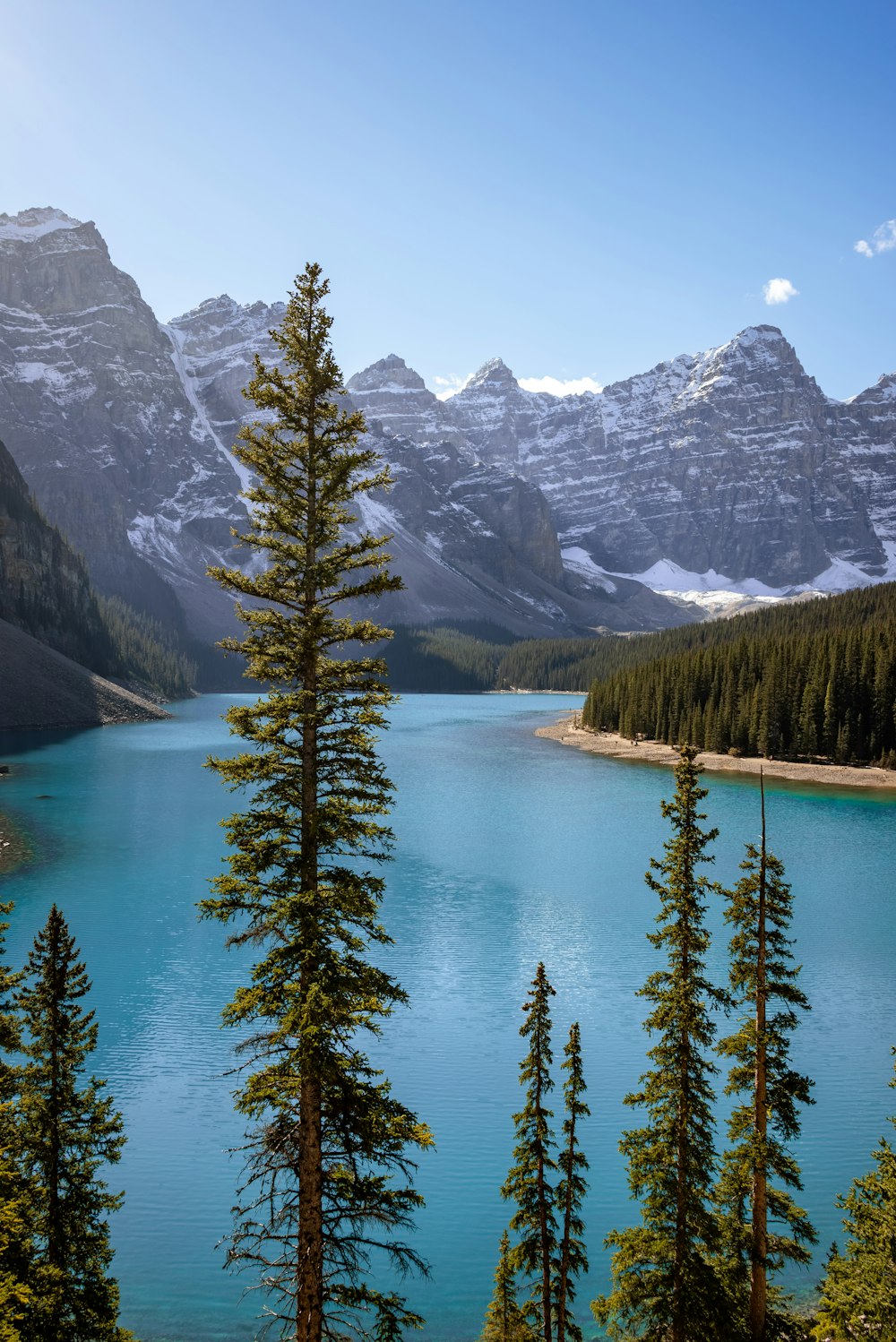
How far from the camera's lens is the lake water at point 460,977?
A: 61.1 ft

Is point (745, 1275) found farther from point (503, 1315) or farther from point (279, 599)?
point (279, 599)

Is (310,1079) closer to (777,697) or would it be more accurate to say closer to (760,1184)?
(760,1184)

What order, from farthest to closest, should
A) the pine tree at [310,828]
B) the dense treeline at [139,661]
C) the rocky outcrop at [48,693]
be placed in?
the dense treeline at [139,661], the rocky outcrop at [48,693], the pine tree at [310,828]

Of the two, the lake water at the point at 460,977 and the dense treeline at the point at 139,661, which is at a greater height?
the dense treeline at the point at 139,661

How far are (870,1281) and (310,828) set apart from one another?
9109 mm

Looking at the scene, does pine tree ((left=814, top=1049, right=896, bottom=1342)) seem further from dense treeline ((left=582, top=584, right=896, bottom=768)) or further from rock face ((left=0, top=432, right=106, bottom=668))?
rock face ((left=0, top=432, right=106, bottom=668))

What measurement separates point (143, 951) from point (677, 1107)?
2682 centimetres

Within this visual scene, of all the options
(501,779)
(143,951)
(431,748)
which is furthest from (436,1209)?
(431,748)

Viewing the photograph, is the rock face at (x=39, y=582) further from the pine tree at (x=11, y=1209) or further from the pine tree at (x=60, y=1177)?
the pine tree at (x=11, y=1209)

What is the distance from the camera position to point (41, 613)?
139m

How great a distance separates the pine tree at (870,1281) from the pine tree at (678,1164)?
1.74m

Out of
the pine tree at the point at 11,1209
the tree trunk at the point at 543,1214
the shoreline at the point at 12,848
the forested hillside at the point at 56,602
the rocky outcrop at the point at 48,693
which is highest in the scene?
the forested hillside at the point at 56,602

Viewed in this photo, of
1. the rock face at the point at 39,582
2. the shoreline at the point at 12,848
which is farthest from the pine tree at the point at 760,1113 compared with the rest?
the rock face at the point at 39,582

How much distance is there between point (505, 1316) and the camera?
42.8 ft
